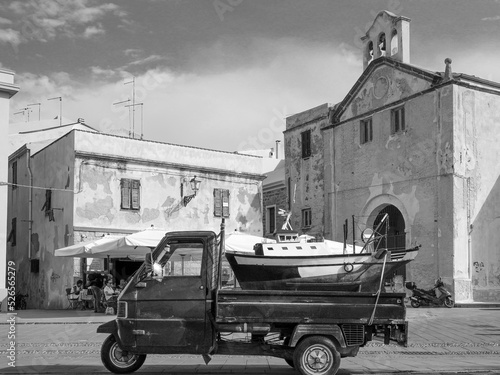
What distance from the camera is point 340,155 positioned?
93.9 ft

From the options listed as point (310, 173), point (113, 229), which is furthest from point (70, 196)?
point (310, 173)

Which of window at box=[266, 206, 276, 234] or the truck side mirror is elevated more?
window at box=[266, 206, 276, 234]

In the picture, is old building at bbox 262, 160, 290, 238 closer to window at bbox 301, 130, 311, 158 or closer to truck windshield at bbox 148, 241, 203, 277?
window at bbox 301, 130, 311, 158

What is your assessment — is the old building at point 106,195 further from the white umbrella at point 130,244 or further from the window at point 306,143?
the white umbrella at point 130,244

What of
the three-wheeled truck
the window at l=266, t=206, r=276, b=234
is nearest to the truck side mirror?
the three-wheeled truck

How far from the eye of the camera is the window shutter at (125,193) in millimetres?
26156

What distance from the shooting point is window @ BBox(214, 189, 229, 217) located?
2872 centimetres

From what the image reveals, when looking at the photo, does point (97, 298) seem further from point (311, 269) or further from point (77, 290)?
point (311, 269)

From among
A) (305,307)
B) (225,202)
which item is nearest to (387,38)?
(225,202)

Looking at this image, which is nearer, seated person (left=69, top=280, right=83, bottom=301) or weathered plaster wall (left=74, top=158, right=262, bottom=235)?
seated person (left=69, top=280, right=83, bottom=301)

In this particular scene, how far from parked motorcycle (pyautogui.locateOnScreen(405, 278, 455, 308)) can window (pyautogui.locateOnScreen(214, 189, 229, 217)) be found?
9448mm

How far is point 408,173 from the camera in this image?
2486 cm

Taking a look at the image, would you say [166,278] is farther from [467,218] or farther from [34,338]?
[467,218]

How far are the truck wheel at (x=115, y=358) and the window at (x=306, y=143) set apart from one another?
2264 centimetres
